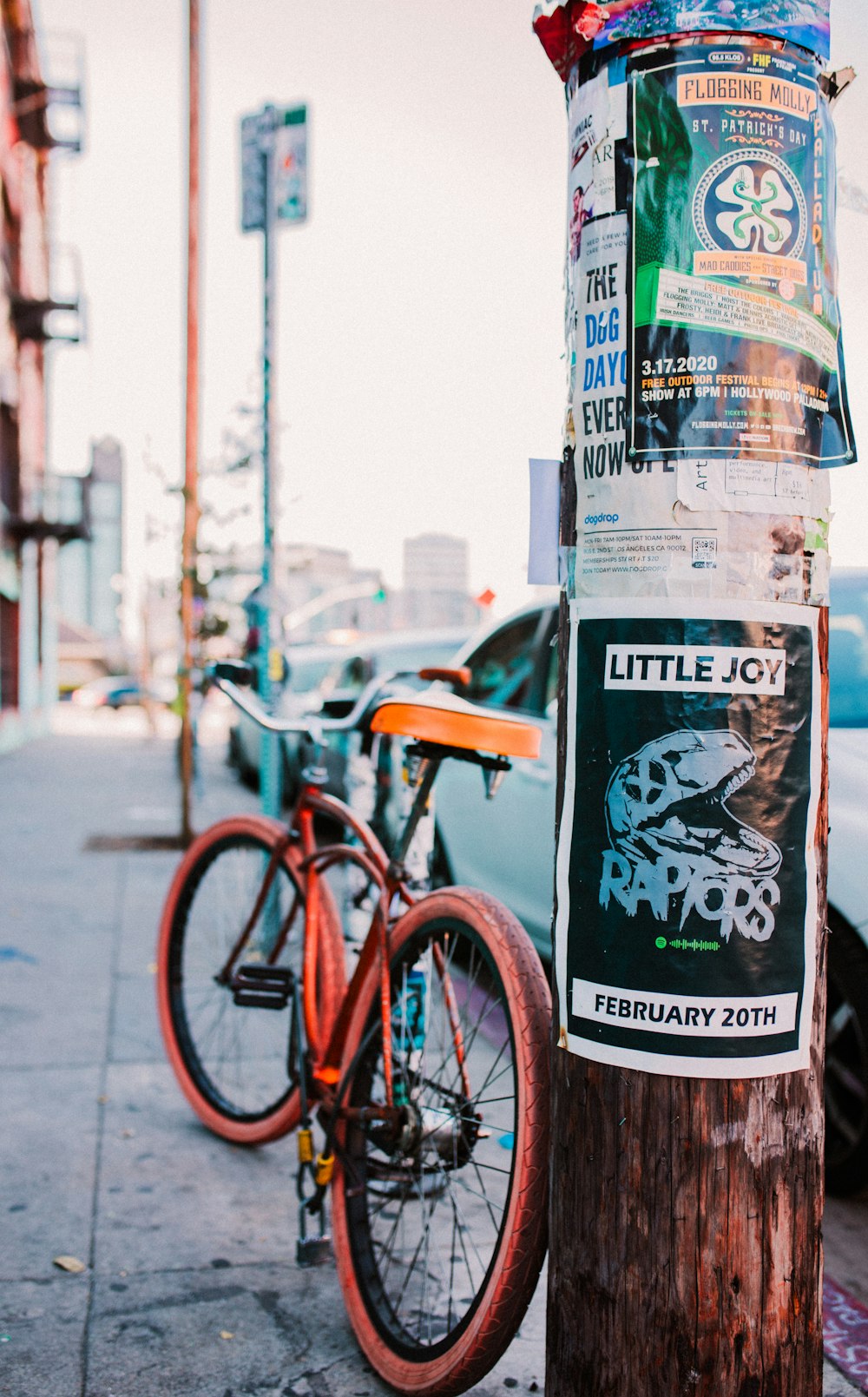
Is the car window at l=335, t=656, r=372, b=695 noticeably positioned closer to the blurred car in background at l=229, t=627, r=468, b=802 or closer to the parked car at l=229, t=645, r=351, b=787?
the blurred car in background at l=229, t=627, r=468, b=802

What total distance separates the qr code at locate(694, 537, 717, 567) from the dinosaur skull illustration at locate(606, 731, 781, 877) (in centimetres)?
26

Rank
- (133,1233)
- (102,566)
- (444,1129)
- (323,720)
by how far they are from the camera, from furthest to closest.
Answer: (102,566), (323,720), (133,1233), (444,1129)

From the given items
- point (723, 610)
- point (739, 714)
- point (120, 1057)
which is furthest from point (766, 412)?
point (120, 1057)

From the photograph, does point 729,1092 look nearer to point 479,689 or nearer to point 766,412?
point 766,412

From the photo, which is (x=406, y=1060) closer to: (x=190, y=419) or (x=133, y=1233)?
(x=133, y=1233)

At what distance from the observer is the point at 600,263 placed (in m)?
1.89

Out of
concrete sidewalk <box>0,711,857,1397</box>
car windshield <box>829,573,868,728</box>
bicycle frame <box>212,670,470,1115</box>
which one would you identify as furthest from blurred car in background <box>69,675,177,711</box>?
bicycle frame <box>212,670,470,1115</box>

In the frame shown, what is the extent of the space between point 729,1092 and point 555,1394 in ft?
2.14

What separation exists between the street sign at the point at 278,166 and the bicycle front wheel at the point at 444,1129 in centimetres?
408

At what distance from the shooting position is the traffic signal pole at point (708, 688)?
5.92 feet

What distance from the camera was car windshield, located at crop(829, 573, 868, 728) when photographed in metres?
3.87

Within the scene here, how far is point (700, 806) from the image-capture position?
1798 mm

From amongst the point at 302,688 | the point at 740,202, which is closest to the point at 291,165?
the point at 740,202

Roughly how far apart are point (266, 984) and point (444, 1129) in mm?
946
